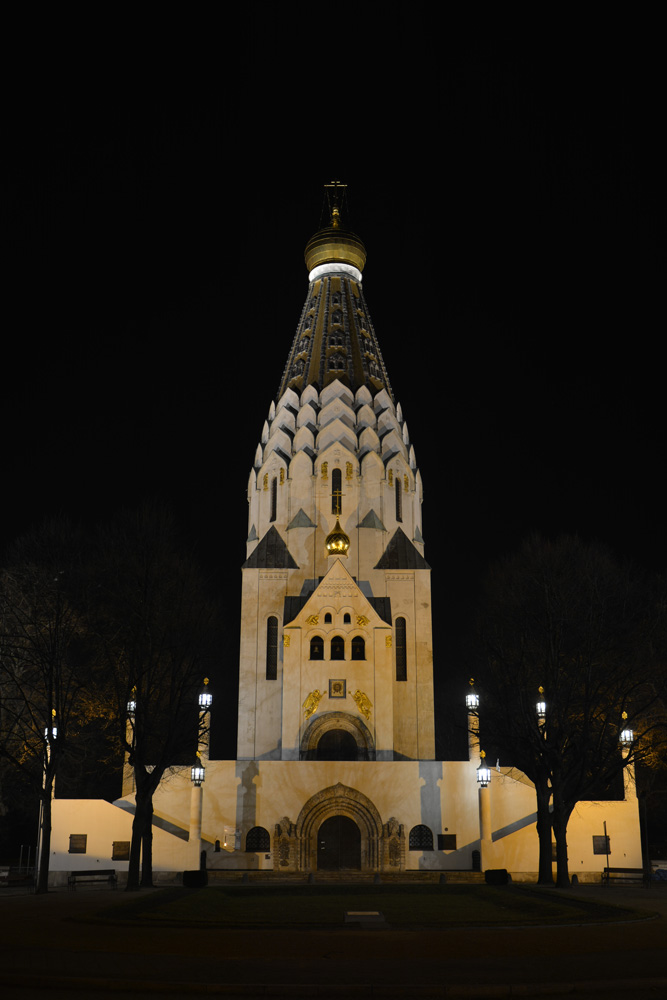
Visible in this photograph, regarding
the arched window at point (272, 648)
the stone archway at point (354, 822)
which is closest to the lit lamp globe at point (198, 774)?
the stone archway at point (354, 822)

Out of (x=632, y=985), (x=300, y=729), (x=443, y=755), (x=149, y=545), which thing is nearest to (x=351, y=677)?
(x=300, y=729)

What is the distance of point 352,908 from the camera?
1778 centimetres

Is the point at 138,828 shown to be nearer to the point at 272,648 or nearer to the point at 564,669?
the point at 564,669

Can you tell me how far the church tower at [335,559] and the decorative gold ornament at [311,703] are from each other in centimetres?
6

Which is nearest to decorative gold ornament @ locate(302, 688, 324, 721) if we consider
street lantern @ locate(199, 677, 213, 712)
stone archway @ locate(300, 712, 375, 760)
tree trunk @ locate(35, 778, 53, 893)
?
stone archway @ locate(300, 712, 375, 760)

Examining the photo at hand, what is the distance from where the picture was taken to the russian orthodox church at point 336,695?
3338cm

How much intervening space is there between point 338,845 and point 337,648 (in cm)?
834

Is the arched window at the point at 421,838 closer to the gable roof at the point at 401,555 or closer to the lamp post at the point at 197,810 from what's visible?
the lamp post at the point at 197,810

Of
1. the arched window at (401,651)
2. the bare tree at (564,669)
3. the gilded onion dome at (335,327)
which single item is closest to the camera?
the bare tree at (564,669)

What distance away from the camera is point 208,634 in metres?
30.3

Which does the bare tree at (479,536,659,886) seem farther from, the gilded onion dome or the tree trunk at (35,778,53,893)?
the gilded onion dome

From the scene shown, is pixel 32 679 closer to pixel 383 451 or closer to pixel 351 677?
pixel 351 677

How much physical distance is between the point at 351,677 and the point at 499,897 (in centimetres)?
2002

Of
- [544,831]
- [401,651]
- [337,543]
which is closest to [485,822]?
[544,831]
